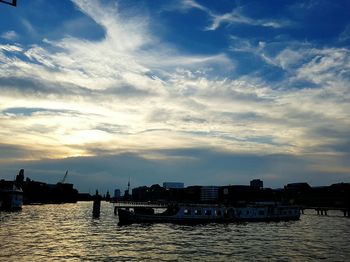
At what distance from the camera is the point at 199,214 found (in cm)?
9250

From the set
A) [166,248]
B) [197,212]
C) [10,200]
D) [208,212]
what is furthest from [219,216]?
[10,200]

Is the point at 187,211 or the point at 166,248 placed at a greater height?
the point at 187,211

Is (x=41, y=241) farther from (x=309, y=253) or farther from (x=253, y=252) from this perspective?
(x=309, y=253)

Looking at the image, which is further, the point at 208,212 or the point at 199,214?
the point at 208,212

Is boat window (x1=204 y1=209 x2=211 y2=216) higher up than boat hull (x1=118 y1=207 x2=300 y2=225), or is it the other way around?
boat window (x1=204 y1=209 x2=211 y2=216)

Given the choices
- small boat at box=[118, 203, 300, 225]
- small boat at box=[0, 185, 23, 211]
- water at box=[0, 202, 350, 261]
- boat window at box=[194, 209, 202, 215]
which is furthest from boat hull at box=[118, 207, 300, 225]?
small boat at box=[0, 185, 23, 211]

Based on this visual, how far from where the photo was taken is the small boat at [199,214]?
9006cm

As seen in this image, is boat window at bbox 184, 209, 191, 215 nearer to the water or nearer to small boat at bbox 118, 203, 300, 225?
small boat at bbox 118, 203, 300, 225

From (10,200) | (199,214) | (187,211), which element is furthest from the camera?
(10,200)

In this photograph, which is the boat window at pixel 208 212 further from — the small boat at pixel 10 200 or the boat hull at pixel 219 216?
the small boat at pixel 10 200

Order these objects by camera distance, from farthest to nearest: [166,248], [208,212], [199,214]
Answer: [208,212], [199,214], [166,248]

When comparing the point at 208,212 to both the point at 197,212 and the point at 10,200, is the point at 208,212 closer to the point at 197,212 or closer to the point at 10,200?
the point at 197,212

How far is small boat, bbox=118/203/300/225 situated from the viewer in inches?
3546

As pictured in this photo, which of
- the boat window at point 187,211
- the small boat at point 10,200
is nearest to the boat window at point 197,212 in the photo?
the boat window at point 187,211
